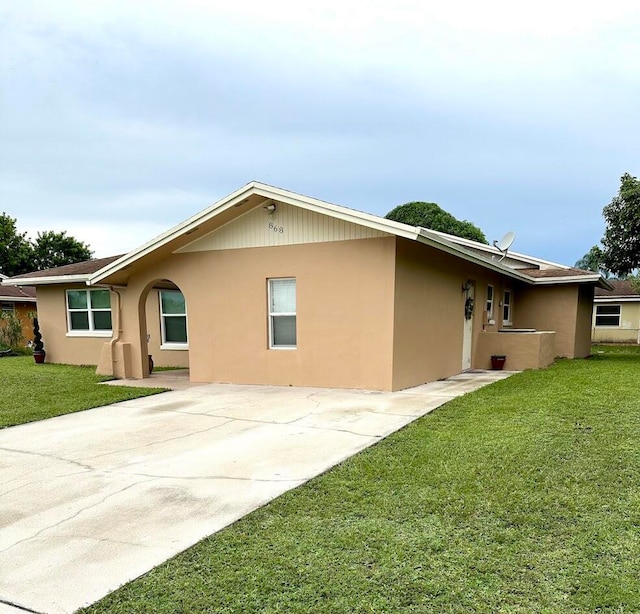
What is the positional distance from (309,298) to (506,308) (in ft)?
28.9

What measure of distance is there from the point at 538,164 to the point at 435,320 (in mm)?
14588

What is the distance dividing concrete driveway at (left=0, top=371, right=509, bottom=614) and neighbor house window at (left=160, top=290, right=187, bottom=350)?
5.16 metres

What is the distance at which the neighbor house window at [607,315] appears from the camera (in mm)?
26359

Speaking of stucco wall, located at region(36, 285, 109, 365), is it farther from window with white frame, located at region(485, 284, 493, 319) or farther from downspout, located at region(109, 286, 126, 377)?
window with white frame, located at region(485, 284, 493, 319)

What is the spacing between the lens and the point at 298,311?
952 cm

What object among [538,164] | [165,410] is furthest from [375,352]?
[538,164]

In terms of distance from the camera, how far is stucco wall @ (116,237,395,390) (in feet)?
28.8

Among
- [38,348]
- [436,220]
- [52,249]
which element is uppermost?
[436,220]

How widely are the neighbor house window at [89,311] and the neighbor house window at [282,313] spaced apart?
22.6 feet

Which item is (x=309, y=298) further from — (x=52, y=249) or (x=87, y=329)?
(x=52, y=249)

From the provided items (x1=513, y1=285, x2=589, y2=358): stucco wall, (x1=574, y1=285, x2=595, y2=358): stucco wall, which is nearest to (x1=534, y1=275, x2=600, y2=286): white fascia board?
(x1=513, y1=285, x2=589, y2=358): stucco wall

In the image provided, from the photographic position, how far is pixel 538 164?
20.9 m

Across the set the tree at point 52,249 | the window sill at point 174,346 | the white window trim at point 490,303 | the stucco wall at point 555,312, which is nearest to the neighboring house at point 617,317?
the stucco wall at point 555,312

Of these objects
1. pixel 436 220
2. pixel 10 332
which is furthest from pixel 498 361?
pixel 436 220
